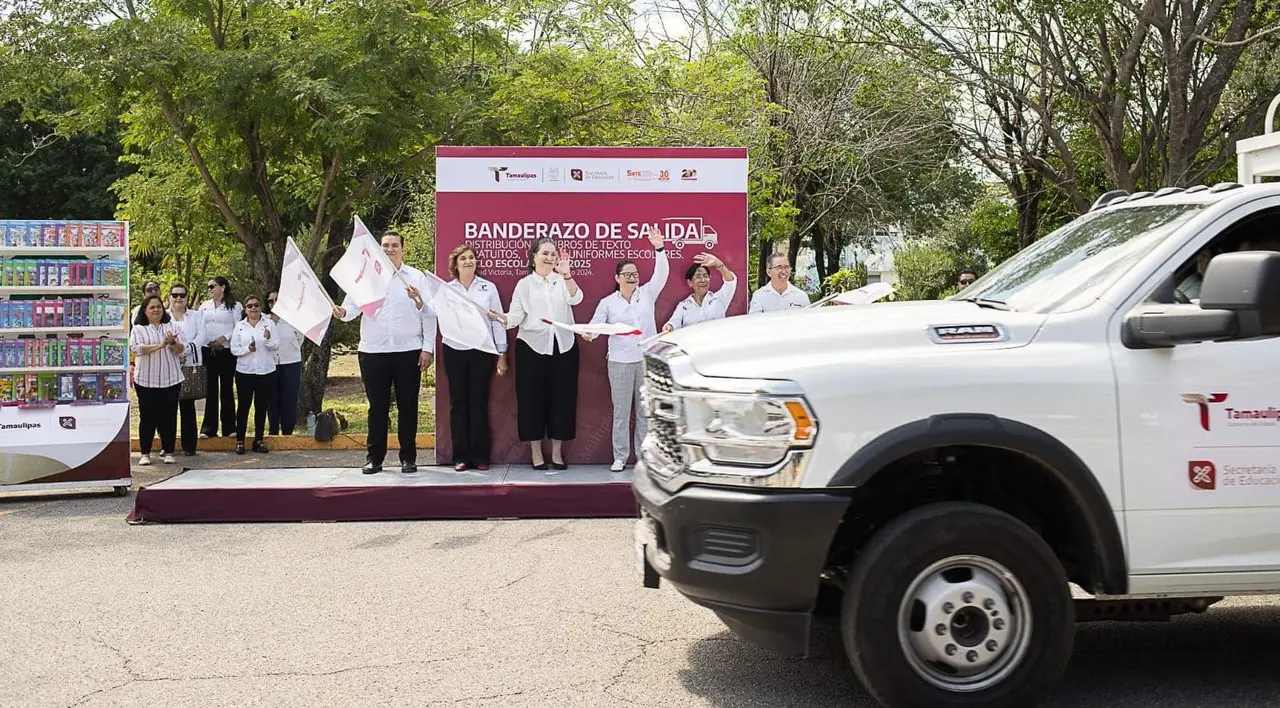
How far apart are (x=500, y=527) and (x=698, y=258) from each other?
3536mm

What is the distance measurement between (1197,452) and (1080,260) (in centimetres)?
98

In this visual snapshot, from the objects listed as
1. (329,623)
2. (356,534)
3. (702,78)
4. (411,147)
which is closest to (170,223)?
(411,147)

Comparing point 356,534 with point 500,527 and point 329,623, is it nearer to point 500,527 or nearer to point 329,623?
point 500,527

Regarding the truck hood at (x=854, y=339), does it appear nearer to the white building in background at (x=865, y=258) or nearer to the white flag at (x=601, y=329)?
the white flag at (x=601, y=329)

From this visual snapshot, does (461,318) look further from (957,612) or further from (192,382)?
(957,612)

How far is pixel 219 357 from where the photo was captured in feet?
45.0

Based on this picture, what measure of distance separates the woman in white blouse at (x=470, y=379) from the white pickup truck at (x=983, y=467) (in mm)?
6219

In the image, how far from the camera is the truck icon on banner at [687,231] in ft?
36.6

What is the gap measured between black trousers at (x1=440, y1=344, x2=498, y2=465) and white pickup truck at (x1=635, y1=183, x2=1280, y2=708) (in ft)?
20.4

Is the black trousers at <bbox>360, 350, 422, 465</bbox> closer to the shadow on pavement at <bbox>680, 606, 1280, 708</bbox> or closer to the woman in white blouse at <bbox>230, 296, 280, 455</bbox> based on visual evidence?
the woman in white blouse at <bbox>230, 296, 280, 455</bbox>

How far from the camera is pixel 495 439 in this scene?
11.1 meters

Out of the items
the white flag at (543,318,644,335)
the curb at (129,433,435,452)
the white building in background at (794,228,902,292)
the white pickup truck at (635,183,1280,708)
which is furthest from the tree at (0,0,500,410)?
the white building in background at (794,228,902,292)

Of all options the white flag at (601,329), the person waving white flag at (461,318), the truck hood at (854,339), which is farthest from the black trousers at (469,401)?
the truck hood at (854,339)

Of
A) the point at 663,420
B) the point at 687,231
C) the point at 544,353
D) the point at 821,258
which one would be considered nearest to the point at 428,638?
the point at 663,420
